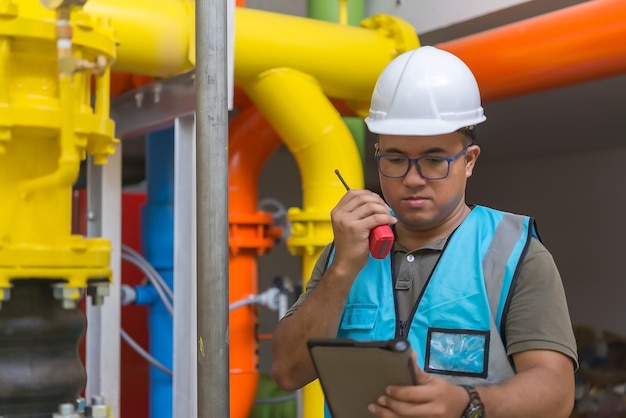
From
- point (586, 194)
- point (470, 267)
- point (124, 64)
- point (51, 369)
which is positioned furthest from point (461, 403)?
point (586, 194)

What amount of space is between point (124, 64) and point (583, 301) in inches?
165

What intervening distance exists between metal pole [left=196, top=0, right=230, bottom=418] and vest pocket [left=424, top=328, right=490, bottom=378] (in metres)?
0.30

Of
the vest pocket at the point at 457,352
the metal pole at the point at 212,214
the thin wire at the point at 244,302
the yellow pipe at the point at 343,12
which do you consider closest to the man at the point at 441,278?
the vest pocket at the point at 457,352

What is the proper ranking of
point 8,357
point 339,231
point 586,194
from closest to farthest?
point 339,231, point 8,357, point 586,194

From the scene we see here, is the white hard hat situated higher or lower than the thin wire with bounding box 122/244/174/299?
higher

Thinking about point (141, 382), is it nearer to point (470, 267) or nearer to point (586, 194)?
point (470, 267)

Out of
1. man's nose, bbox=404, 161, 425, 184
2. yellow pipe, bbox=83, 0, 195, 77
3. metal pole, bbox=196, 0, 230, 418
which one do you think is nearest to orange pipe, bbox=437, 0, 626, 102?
yellow pipe, bbox=83, 0, 195, 77

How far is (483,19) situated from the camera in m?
3.01

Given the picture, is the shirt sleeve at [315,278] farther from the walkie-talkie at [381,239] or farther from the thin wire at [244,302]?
the thin wire at [244,302]

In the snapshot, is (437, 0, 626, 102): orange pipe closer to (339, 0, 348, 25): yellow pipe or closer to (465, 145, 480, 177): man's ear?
(339, 0, 348, 25): yellow pipe

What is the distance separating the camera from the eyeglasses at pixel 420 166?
1.29 metres

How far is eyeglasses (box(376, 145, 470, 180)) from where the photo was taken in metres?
1.29

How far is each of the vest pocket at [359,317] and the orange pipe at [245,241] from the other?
5.31 feet

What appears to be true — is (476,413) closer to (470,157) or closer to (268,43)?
(470,157)
